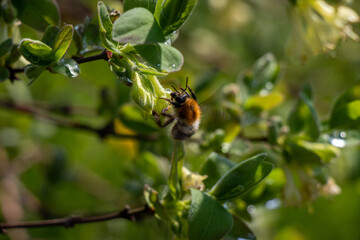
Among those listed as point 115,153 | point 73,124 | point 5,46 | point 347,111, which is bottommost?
point 115,153

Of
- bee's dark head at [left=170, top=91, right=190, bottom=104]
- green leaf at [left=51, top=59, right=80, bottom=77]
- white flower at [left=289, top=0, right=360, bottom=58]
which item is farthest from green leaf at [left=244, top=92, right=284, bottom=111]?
green leaf at [left=51, top=59, right=80, bottom=77]

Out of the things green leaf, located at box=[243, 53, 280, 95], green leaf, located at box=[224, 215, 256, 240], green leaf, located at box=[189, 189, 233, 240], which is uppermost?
green leaf, located at box=[189, 189, 233, 240]

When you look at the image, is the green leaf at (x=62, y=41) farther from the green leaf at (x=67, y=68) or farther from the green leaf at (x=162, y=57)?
the green leaf at (x=162, y=57)

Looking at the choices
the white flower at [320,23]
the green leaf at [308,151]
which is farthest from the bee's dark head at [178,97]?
the white flower at [320,23]

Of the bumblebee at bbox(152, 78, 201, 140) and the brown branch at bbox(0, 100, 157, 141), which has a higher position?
the bumblebee at bbox(152, 78, 201, 140)

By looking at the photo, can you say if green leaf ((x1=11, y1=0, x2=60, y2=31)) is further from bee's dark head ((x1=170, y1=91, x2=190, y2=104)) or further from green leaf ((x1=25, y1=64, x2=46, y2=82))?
bee's dark head ((x1=170, y1=91, x2=190, y2=104))

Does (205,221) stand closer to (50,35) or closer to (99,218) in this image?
(99,218)

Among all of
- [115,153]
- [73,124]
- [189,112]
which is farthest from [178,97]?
[115,153]

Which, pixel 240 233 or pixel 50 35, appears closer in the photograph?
pixel 50 35
